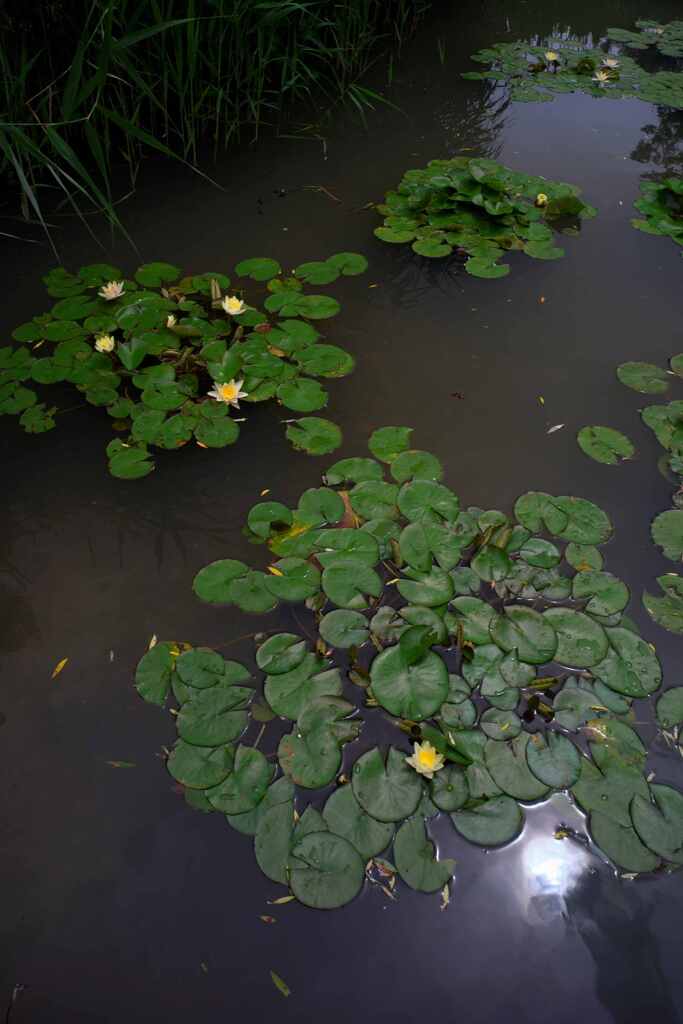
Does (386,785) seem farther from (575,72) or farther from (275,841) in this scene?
(575,72)

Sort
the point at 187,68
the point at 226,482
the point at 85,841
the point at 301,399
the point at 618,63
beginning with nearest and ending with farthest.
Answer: the point at 85,841, the point at 226,482, the point at 301,399, the point at 187,68, the point at 618,63

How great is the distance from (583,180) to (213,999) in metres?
3.16

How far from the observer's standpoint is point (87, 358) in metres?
2.03

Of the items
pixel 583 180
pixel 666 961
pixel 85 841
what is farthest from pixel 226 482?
pixel 583 180

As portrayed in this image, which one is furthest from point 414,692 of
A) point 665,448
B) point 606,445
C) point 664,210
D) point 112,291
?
point 664,210

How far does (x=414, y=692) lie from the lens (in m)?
1.30

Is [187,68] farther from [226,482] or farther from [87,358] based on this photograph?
[226,482]

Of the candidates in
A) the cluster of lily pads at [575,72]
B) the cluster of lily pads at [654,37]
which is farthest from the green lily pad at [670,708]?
the cluster of lily pads at [654,37]

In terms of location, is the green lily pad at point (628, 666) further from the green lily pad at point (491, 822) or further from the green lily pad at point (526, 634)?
the green lily pad at point (491, 822)

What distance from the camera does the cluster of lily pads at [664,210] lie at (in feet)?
8.79

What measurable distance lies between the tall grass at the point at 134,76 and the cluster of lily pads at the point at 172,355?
0.95 ft

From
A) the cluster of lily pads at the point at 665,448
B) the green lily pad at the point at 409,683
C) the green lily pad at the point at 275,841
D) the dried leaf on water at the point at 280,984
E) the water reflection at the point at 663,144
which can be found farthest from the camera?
the water reflection at the point at 663,144

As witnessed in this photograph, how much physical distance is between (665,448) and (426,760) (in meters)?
1.15

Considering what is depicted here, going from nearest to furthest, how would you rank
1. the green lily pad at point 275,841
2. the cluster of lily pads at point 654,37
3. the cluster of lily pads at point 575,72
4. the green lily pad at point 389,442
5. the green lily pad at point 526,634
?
the green lily pad at point 275,841 < the green lily pad at point 526,634 < the green lily pad at point 389,442 < the cluster of lily pads at point 575,72 < the cluster of lily pads at point 654,37
